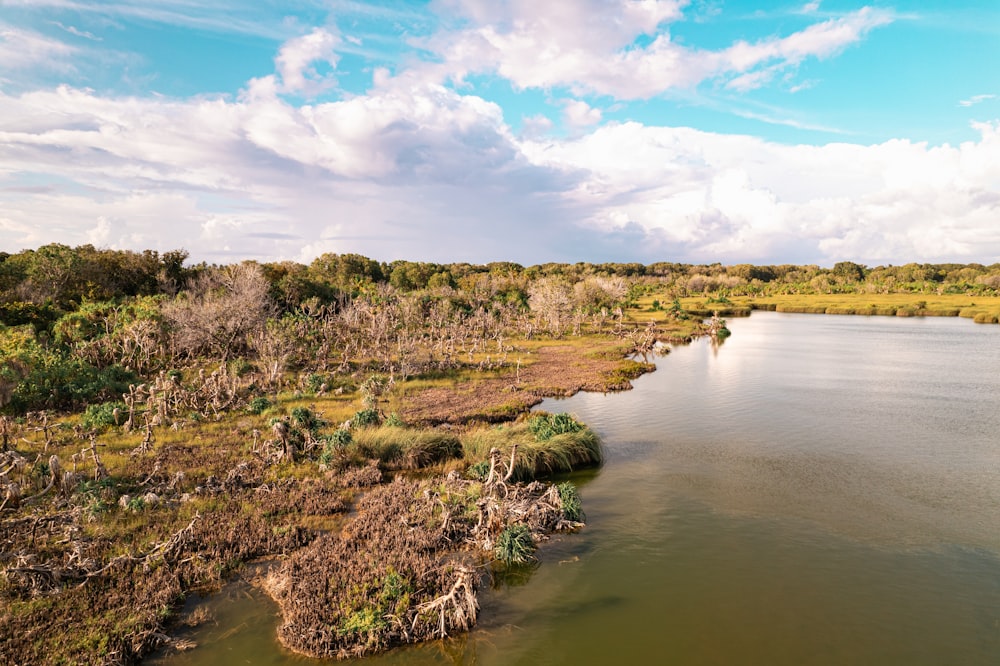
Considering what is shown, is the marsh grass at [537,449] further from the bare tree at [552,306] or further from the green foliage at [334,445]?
the bare tree at [552,306]

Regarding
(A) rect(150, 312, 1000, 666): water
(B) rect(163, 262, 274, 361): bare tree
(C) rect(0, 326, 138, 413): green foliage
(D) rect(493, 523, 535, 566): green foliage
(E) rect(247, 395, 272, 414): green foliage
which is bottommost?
(A) rect(150, 312, 1000, 666): water

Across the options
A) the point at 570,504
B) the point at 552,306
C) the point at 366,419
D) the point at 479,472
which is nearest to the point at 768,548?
the point at 570,504

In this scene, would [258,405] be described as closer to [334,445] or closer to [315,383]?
[315,383]

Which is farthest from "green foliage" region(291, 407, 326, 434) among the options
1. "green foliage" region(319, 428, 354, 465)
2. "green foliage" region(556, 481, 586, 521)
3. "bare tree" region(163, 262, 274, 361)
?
"bare tree" region(163, 262, 274, 361)

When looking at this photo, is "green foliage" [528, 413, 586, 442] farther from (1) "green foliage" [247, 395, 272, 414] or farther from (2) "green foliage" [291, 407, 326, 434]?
(1) "green foliage" [247, 395, 272, 414]

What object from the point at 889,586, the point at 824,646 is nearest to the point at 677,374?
the point at 889,586

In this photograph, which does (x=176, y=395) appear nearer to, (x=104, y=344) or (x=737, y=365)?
(x=104, y=344)

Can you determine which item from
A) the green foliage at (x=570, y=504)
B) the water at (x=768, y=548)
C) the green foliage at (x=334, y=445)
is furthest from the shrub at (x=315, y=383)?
the green foliage at (x=570, y=504)
